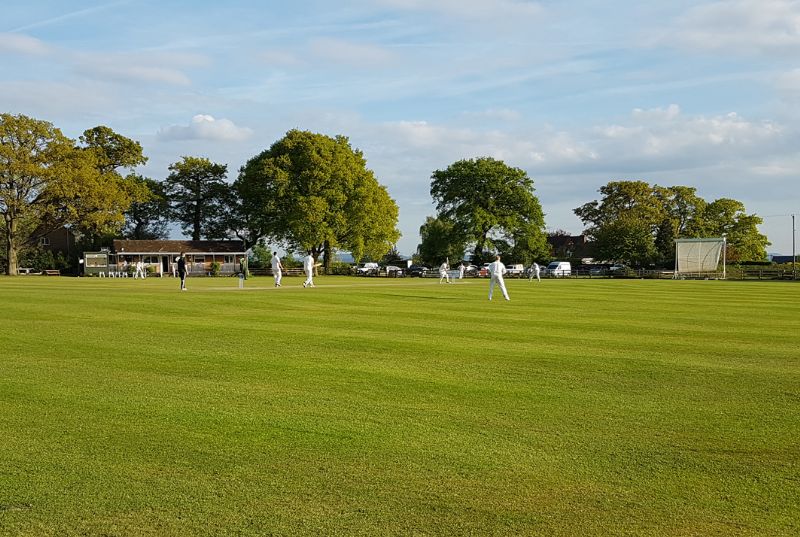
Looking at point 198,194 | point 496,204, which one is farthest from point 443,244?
point 198,194

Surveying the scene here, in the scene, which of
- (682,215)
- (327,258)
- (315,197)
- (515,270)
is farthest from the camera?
(682,215)

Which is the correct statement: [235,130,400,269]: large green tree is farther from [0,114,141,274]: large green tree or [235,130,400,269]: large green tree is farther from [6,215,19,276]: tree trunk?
[6,215,19,276]: tree trunk

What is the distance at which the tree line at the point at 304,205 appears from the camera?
72.2 meters

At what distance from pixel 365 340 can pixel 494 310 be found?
8925mm

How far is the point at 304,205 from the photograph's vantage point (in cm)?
7525

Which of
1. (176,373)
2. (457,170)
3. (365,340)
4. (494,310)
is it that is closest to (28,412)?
(176,373)

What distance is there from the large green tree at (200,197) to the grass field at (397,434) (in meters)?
78.6

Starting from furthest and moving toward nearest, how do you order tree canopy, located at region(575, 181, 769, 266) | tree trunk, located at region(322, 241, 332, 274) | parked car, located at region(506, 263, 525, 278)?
tree canopy, located at region(575, 181, 769, 266), tree trunk, located at region(322, 241, 332, 274), parked car, located at region(506, 263, 525, 278)

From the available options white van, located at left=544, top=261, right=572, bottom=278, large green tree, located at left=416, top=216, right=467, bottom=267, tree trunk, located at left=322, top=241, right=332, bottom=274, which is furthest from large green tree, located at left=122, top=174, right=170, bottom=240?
white van, located at left=544, top=261, right=572, bottom=278

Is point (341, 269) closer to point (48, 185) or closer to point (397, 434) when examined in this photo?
point (48, 185)

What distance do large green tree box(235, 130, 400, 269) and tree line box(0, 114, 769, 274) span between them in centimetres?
13

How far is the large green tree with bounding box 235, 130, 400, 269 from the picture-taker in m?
76.4

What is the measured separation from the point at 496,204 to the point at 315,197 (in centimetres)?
2267

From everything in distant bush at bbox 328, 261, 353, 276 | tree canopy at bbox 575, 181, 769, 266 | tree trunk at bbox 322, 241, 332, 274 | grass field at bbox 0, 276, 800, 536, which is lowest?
grass field at bbox 0, 276, 800, 536
